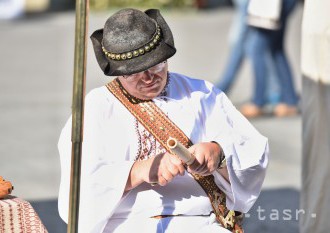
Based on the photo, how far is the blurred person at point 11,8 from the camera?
51.0ft

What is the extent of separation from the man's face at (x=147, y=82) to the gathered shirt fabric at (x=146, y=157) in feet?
0.20

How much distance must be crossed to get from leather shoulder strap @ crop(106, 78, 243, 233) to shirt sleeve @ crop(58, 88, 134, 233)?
0.13 m

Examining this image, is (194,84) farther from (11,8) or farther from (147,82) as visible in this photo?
(11,8)

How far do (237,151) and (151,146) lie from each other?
31 cm

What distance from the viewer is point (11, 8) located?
15.7 meters

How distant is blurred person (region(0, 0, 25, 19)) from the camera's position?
15539 millimetres

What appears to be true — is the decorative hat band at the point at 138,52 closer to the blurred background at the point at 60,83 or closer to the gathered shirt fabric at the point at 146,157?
the gathered shirt fabric at the point at 146,157

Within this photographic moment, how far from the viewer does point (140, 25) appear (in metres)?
3.88

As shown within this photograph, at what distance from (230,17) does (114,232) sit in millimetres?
11941

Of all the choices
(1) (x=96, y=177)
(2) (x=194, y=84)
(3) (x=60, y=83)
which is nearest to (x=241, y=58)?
(3) (x=60, y=83)

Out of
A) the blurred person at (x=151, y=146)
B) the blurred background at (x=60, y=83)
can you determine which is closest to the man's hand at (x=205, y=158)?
the blurred person at (x=151, y=146)

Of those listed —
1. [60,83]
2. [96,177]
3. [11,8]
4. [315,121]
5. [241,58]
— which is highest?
[96,177]

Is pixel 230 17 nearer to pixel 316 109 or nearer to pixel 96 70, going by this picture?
pixel 96 70

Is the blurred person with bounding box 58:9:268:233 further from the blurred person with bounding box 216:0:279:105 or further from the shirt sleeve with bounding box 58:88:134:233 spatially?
the blurred person with bounding box 216:0:279:105
